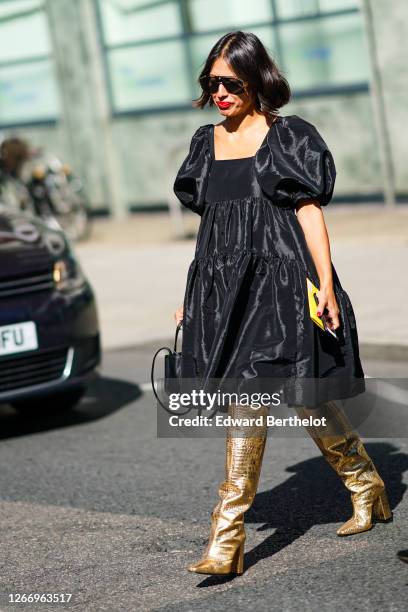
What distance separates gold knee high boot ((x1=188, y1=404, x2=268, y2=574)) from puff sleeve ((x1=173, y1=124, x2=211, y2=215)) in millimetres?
719

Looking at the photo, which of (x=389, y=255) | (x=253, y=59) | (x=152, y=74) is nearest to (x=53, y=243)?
(x=253, y=59)

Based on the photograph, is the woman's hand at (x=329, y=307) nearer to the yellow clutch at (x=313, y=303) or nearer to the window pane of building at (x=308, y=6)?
the yellow clutch at (x=313, y=303)

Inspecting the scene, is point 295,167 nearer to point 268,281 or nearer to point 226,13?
point 268,281

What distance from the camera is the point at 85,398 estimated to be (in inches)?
318

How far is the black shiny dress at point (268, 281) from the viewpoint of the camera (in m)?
4.44

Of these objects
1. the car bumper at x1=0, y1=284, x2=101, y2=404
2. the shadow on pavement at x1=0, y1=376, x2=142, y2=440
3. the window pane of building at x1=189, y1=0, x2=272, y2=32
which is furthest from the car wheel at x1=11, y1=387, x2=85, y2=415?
the window pane of building at x1=189, y1=0, x2=272, y2=32

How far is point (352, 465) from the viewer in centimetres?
479

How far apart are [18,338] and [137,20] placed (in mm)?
10947

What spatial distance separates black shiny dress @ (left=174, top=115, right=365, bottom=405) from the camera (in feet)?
14.6

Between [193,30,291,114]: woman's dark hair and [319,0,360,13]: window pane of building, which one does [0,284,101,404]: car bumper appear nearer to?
[193,30,291,114]: woman's dark hair

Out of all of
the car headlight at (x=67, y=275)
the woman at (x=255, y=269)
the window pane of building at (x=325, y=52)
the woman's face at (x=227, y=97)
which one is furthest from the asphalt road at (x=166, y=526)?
the window pane of building at (x=325, y=52)

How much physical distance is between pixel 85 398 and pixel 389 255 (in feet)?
13.8

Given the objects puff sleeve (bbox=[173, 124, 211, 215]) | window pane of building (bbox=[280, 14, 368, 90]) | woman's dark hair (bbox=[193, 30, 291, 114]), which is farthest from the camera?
window pane of building (bbox=[280, 14, 368, 90])

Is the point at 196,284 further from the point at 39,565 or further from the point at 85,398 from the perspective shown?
the point at 85,398
